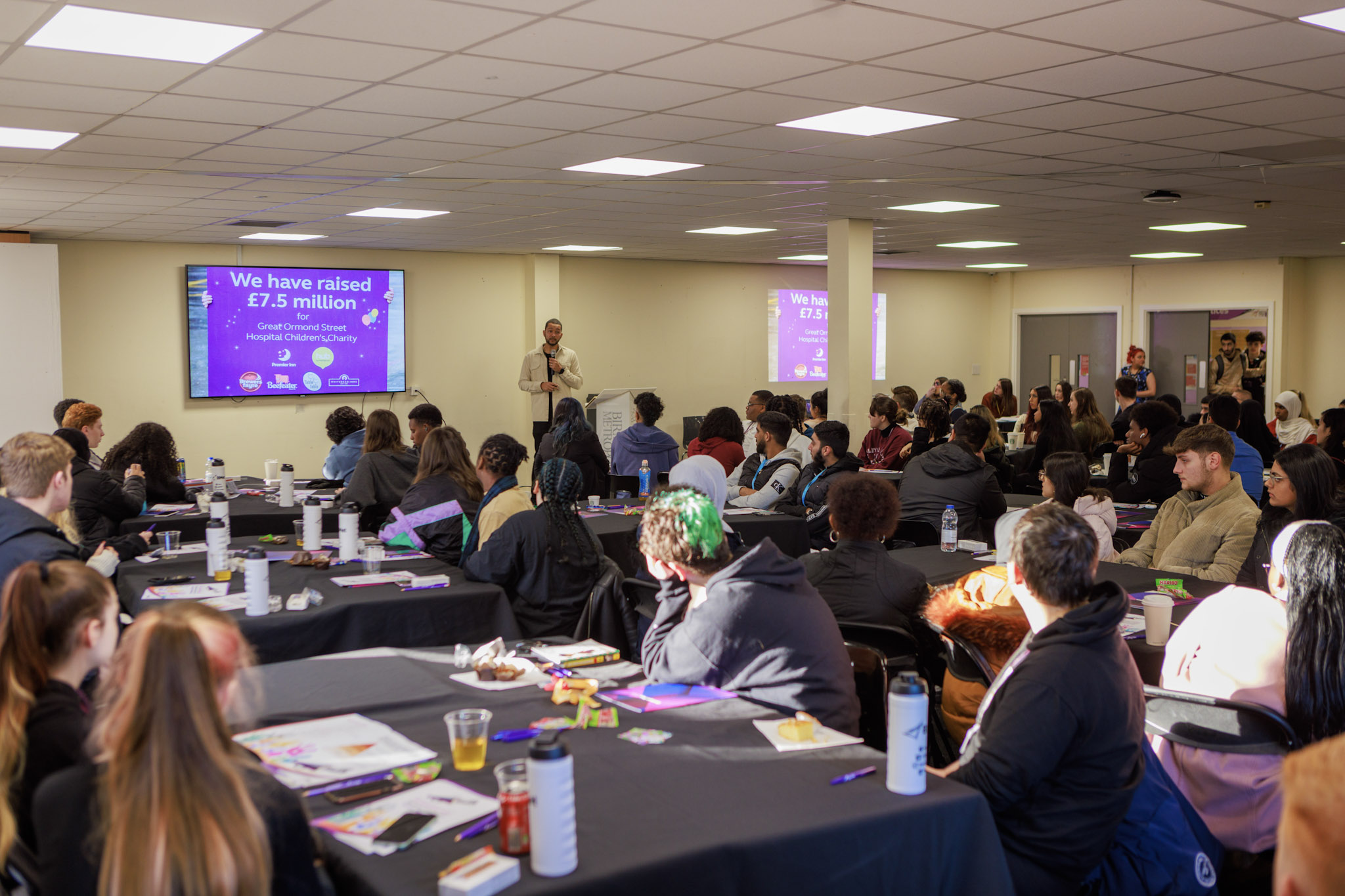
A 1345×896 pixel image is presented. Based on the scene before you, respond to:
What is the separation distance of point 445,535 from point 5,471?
1844 millimetres

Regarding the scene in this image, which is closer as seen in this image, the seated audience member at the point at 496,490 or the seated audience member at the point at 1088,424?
the seated audience member at the point at 496,490

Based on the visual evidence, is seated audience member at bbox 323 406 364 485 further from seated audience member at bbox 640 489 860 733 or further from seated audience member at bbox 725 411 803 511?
seated audience member at bbox 640 489 860 733

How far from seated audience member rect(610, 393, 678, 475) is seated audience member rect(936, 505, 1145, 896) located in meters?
5.85

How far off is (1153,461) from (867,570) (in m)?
3.81

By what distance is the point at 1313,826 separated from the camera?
0.89 meters

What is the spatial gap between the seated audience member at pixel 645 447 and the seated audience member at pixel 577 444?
0.45 m

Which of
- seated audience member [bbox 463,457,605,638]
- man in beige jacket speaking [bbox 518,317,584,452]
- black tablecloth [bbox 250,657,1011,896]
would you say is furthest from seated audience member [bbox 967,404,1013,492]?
black tablecloth [bbox 250,657,1011,896]

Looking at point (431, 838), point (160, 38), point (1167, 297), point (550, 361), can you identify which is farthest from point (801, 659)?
point (1167, 297)

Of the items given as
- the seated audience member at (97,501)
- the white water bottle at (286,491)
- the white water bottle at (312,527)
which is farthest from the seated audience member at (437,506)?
the white water bottle at (286,491)

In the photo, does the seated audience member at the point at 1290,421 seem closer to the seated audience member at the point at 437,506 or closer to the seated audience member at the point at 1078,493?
the seated audience member at the point at 1078,493

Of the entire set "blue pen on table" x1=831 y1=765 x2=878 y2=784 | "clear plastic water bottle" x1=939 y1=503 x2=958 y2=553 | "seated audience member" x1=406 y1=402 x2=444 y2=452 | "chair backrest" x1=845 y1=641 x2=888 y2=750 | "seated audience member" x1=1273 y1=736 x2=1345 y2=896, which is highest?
"seated audience member" x1=406 y1=402 x2=444 y2=452

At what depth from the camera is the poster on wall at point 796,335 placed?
1491 centimetres

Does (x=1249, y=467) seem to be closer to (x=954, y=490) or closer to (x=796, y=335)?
(x=954, y=490)

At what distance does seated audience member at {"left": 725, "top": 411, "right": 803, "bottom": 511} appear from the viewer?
22.5ft
